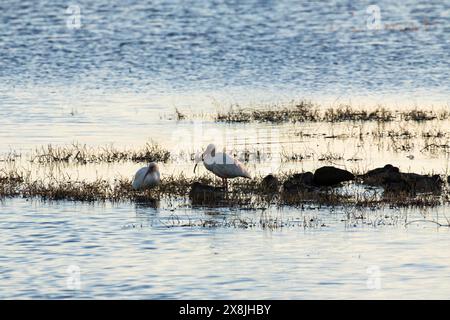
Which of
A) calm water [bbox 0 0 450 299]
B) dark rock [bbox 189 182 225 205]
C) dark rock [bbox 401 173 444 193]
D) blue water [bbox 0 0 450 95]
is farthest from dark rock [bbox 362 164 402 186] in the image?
blue water [bbox 0 0 450 95]

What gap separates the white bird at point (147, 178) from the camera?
68.4 ft

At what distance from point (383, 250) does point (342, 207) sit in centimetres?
276

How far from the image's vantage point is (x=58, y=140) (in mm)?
27281

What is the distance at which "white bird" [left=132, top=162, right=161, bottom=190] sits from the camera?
20844 mm

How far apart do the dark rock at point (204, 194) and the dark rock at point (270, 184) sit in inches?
25.7

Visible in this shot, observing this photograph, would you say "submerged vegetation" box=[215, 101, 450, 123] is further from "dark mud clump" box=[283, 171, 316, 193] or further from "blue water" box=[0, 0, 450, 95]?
"dark mud clump" box=[283, 171, 316, 193]

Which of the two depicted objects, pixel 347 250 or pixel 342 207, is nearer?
pixel 347 250

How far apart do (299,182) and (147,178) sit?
2.35 m

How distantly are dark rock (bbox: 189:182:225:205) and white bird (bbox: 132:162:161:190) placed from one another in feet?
1.94

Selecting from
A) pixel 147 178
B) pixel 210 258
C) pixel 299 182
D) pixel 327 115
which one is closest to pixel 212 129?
pixel 327 115

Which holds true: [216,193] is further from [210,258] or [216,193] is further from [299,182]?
[210,258]

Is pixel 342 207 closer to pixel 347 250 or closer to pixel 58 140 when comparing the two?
pixel 347 250

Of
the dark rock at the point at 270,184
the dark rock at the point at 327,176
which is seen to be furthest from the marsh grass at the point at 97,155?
the dark rock at the point at 327,176
